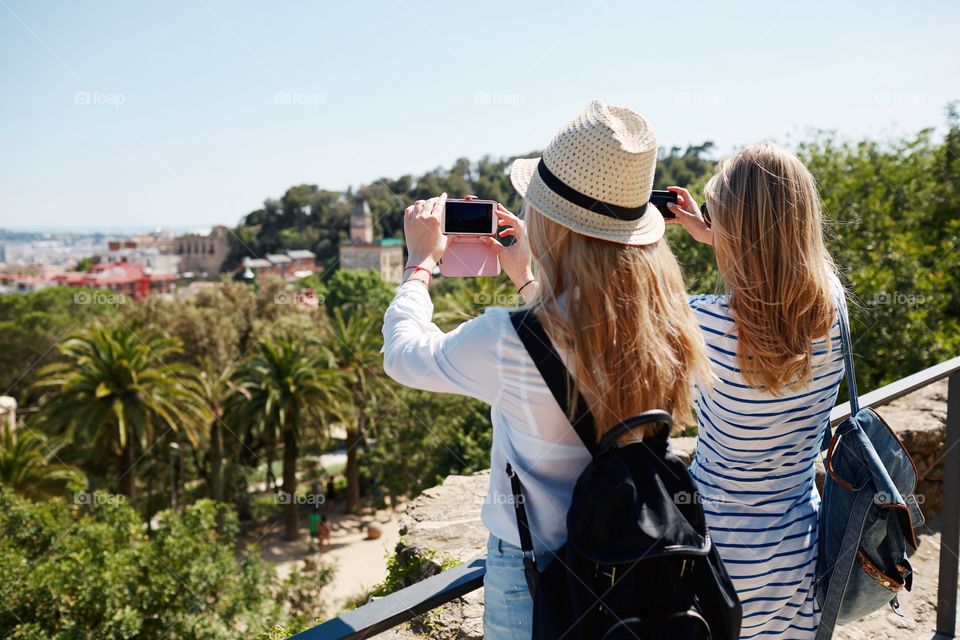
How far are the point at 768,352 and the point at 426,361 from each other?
84 cm

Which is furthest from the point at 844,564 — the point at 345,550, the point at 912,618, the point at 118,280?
the point at 118,280

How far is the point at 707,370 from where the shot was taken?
1487mm

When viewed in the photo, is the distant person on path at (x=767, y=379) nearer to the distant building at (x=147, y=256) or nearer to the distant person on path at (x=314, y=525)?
the distant person on path at (x=314, y=525)

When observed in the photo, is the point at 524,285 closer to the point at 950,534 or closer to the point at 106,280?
the point at 950,534

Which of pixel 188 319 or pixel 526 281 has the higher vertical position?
pixel 526 281

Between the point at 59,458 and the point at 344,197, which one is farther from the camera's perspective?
the point at 344,197

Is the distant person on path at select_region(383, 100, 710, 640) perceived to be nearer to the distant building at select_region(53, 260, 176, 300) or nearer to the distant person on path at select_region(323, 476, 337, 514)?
the distant person on path at select_region(323, 476, 337, 514)

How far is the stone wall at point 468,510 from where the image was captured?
3.06 metres

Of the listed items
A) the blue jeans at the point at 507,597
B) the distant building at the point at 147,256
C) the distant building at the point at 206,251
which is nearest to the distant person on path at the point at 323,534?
the blue jeans at the point at 507,597

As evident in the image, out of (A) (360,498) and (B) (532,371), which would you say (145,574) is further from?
(A) (360,498)

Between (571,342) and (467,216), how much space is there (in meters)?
0.66

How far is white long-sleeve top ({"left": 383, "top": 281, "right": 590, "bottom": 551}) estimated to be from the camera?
1.35m

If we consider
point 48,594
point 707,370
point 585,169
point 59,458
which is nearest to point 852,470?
point 707,370

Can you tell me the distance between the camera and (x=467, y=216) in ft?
6.18
